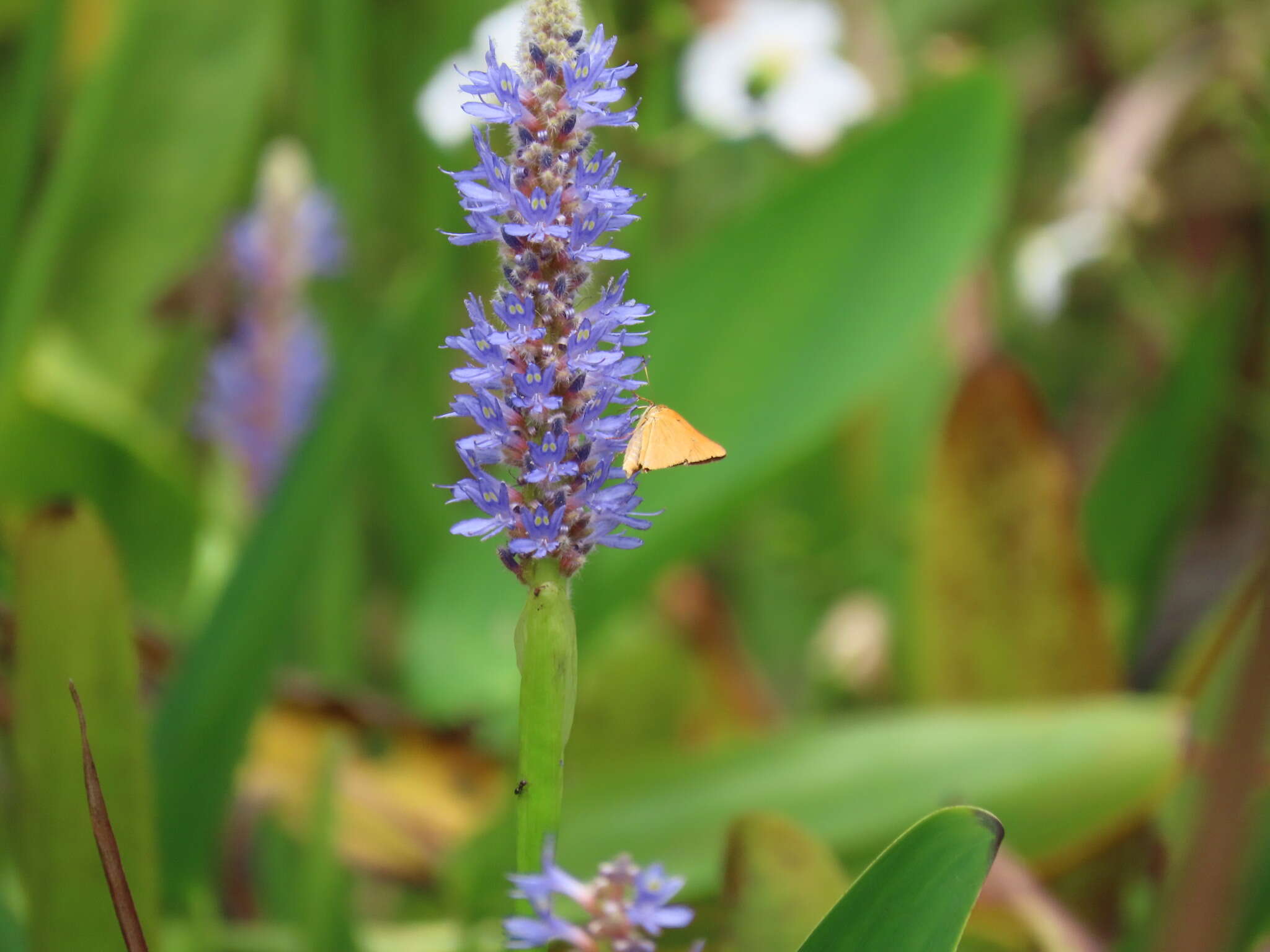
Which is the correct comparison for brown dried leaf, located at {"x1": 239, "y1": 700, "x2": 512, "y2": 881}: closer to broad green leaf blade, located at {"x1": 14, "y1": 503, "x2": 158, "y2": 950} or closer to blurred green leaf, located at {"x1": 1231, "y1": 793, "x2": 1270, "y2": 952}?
broad green leaf blade, located at {"x1": 14, "y1": 503, "x2": 158, "y2": 950}

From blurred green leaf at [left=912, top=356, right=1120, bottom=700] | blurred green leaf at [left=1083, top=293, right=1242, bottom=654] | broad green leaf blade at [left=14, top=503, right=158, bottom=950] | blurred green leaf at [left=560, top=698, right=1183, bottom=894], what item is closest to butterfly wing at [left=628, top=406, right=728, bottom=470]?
broad green leaf blade at [left=14, top=503, right=158, bottom=950]

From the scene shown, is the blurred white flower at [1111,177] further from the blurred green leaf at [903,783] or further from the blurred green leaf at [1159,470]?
the blurred green leaf at [903,783]

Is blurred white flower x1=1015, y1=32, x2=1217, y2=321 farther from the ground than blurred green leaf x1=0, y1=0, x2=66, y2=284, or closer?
farther from the ground

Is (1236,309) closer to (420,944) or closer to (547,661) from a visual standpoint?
(420,944)

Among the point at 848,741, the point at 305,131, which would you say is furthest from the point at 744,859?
the point at 305,131

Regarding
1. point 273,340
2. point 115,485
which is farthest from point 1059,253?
point 115,485

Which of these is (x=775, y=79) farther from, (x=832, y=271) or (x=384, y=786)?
(x=384, y=786)

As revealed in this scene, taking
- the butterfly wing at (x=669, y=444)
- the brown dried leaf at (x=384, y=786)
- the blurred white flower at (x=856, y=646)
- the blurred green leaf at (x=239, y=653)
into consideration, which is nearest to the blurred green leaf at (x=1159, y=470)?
the blurred white flower at (x=856, y=646)
